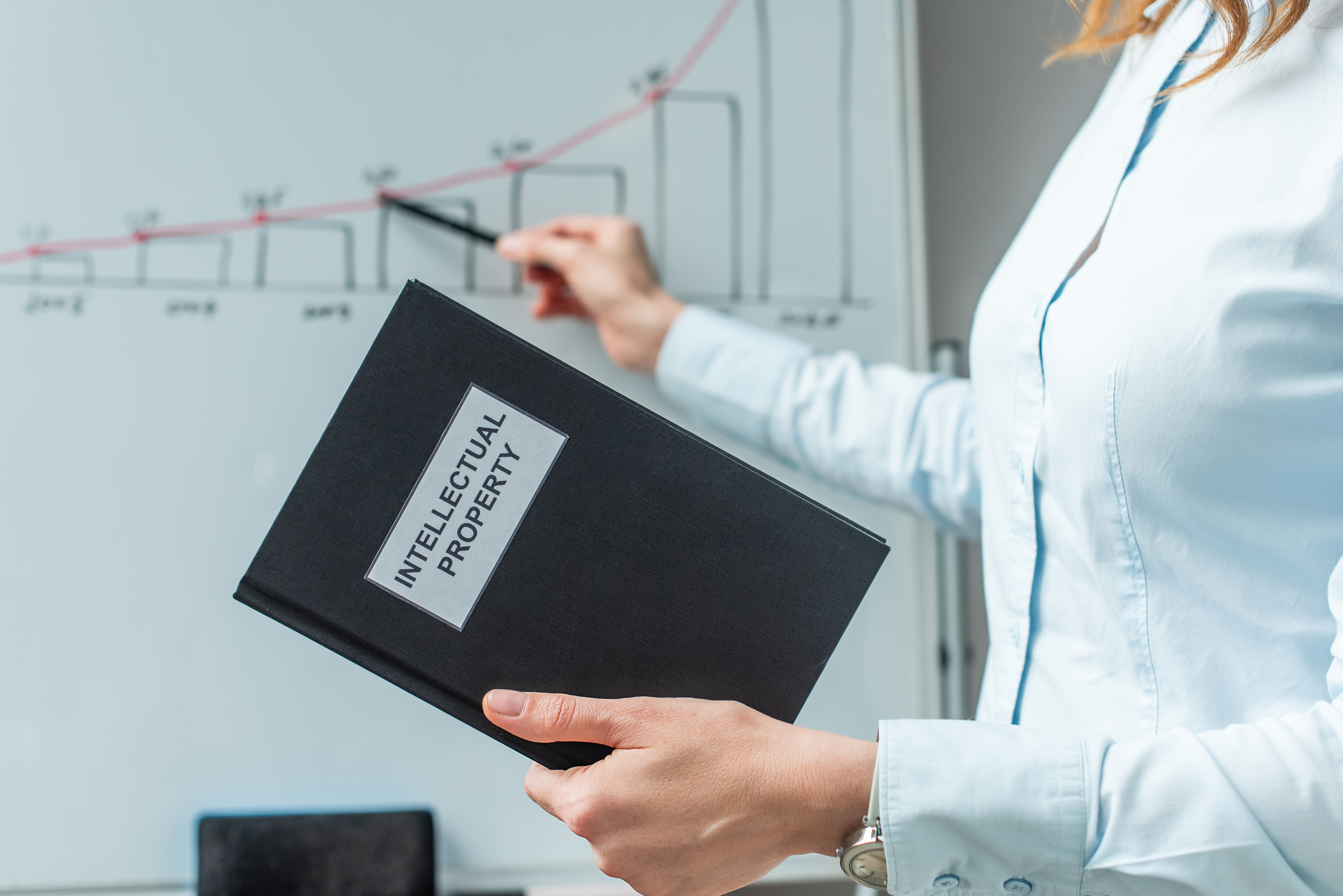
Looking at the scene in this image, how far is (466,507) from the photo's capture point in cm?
45

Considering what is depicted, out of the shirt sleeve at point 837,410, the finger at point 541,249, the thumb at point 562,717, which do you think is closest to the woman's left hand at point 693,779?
the thumb at point 562,717

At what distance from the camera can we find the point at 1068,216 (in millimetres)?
546

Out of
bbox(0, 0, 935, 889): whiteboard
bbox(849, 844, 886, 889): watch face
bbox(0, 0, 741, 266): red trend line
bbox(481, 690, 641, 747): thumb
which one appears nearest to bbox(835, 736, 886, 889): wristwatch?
bbox(849, 844, 886, 889): watch face

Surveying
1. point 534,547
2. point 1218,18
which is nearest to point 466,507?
point 534,547

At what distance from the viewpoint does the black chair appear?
701 mm

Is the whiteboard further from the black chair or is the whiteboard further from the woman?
the woman

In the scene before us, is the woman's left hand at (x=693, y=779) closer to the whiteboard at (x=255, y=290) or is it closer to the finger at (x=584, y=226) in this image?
the whiteboard at (x=255, y=290)

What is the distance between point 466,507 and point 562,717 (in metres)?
0.12

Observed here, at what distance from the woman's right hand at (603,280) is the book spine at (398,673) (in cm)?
39

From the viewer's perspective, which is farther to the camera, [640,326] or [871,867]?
[640,326]

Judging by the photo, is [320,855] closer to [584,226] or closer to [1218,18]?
[584,226]

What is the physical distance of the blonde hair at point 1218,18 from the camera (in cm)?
43

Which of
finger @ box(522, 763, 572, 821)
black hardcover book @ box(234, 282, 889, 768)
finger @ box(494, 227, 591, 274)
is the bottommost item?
finger @ box(522, 763, 572, 821)

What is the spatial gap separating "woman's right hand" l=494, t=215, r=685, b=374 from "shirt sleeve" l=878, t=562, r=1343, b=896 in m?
0.43
